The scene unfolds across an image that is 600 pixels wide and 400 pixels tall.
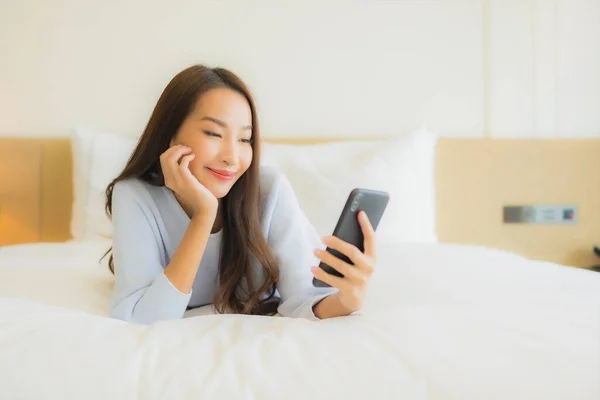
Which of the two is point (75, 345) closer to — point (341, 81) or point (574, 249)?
point (341, 81)

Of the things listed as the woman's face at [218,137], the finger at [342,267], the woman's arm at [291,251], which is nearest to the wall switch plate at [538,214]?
the woman's arm at [291,251]

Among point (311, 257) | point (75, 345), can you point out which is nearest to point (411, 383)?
point (75, 345)

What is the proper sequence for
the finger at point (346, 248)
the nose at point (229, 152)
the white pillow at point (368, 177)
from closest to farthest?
1. the finger at point (346, 248)
2. the nose at point (229, 152)
3. the white pillow at point (368, 177)

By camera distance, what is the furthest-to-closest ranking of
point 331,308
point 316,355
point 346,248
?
point 331,308 < point 346,248 < point 316,355

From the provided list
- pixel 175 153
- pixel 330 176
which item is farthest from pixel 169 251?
pixel 330 176

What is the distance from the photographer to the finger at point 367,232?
0.81 metres

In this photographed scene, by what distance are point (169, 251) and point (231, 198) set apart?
0.16 m

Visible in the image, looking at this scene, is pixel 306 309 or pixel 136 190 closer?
pixel 306 309

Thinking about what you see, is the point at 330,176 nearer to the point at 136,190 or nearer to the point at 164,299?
the point at 136,190

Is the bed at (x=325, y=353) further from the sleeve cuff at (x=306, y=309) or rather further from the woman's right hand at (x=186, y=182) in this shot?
the woman's right hand at (x=186, y=182)

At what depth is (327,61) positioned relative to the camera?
2.35 metres

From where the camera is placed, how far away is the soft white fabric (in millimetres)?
1865

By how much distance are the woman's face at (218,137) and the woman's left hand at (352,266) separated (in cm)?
31

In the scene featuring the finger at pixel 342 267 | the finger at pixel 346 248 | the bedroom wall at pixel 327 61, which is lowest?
the finger at pixel 342 267
